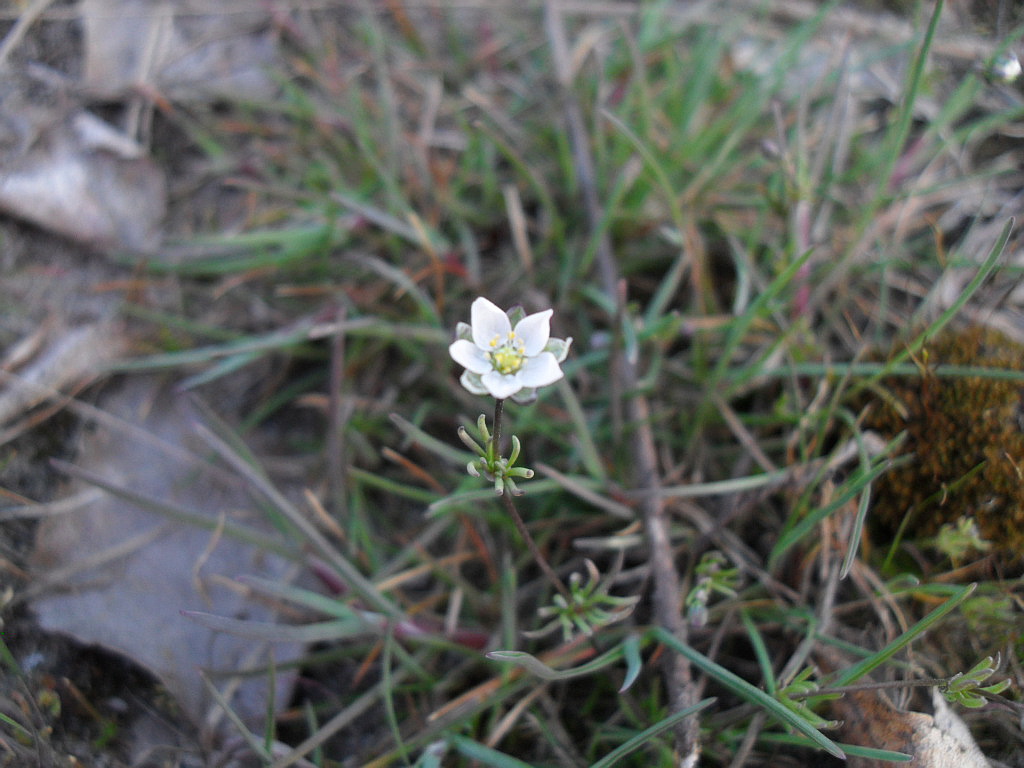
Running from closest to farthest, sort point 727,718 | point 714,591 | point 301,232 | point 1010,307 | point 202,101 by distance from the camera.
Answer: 1. point 727,718
2. point 714,591
3. point 1010,307
4. point 301,232
5. point 202,101

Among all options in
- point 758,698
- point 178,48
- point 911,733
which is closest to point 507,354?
point 758,698

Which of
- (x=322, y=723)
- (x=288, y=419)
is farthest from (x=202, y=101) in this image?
(x=322, y=723)

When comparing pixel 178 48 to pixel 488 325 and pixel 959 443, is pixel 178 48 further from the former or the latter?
pixel 959 443

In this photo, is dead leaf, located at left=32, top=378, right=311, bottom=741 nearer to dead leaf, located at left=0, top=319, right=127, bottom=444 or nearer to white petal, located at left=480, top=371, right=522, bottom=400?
dead leaf, located at left=0, top=319, right=127, bottom=444

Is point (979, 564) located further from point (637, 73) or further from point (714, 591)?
point (637, 73)

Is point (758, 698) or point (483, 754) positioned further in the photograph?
point (483, 754)
